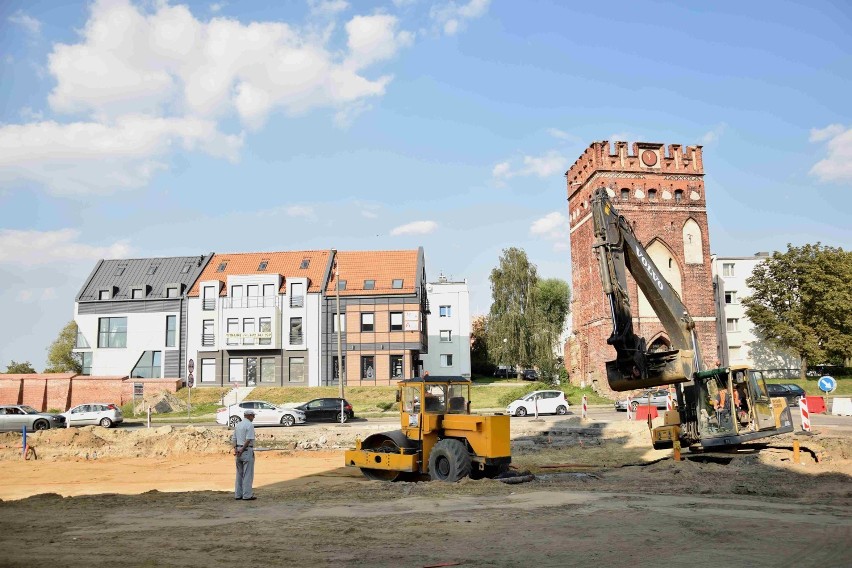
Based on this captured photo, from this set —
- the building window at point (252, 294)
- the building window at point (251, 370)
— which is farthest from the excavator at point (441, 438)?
the building window at point (252, 294)

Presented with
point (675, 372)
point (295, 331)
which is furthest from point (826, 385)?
point (295, 331)

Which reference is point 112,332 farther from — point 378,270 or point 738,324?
point 738,324

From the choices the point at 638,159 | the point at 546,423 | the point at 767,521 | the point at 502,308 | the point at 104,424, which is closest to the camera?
the point at 767,521

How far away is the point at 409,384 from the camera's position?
15445mm

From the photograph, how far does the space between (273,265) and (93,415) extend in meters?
21.4

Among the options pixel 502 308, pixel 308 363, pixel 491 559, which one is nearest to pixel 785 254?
pixel 502 308

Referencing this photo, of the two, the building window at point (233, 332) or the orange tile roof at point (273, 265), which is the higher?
the orange tile roof at point (273, 265)

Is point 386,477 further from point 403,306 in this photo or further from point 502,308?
point 502,308

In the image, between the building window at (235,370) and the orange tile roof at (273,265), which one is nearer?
the building window at (235,370)

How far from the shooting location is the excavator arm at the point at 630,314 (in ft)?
51.3

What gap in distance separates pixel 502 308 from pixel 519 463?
41.6 metres

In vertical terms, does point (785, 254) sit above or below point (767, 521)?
above

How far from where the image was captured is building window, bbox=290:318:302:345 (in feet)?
167

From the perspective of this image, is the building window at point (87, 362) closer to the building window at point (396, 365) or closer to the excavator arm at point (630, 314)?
the building window at point (396, 365)
